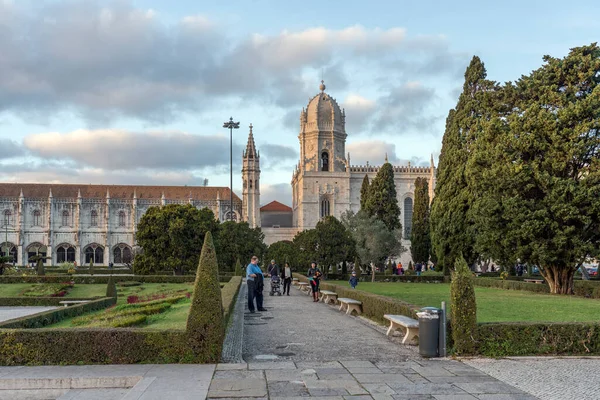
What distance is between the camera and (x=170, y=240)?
37.6 meters

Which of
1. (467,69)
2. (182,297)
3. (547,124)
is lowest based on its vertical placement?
(182,297)

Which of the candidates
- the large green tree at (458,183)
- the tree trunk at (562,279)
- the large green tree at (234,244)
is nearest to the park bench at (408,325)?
the tree trunk at (562,279)

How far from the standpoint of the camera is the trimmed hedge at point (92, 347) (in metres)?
9.40

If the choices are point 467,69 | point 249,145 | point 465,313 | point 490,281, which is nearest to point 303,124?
point 249,145

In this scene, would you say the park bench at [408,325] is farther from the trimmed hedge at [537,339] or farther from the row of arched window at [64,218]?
the row of arched window at [64,218]

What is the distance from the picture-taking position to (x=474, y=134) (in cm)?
3584

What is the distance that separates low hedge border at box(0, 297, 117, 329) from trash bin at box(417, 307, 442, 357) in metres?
7.72

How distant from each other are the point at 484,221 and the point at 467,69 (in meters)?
15.4

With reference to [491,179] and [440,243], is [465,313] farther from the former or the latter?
[440,243]

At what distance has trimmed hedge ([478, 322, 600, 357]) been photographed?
411 inches

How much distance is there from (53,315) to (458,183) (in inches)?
1085

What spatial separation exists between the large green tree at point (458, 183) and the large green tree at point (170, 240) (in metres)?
15.0

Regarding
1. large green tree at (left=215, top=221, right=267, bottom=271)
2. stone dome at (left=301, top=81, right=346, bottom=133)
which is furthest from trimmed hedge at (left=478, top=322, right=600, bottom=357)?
stone dome at (left=301, top=81, right=346, bottom=133)

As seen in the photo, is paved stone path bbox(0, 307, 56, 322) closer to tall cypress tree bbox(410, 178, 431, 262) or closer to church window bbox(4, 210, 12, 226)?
tall cypress tree bbox(410, 178, 431, 262)
